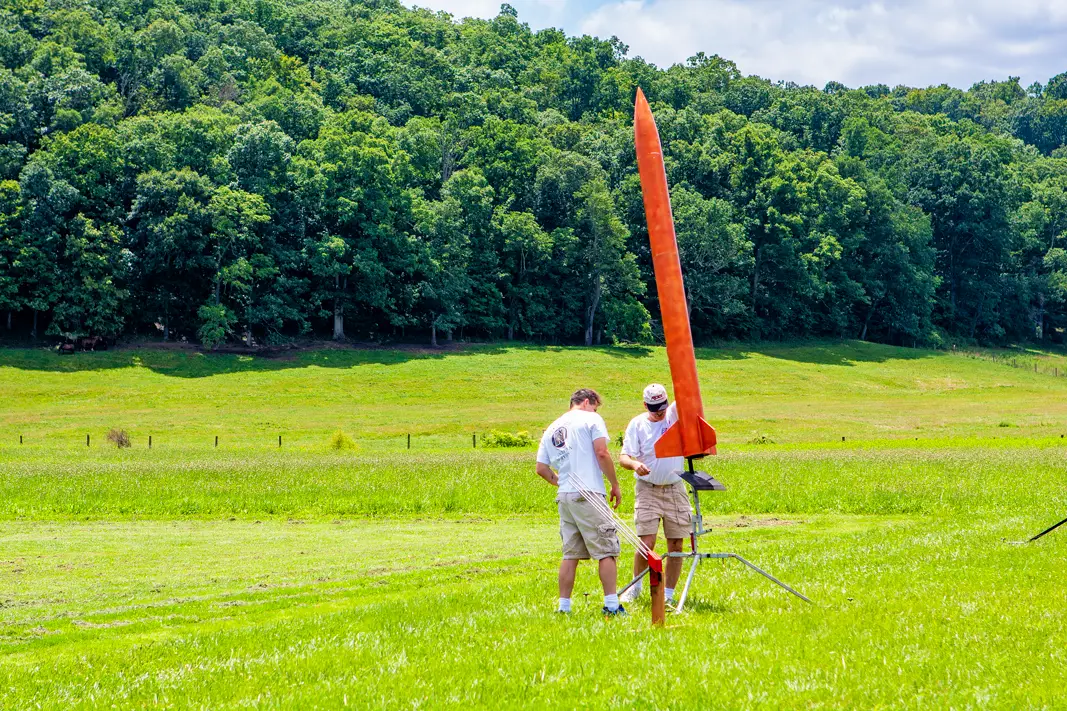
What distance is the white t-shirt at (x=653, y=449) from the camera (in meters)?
13.4

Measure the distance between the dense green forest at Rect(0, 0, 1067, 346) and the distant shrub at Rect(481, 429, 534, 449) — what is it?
140 ft

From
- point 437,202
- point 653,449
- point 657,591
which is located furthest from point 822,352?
point 657,591

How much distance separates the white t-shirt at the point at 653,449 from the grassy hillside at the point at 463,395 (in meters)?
41.3

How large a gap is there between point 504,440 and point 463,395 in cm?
2817

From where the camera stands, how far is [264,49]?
513 feet

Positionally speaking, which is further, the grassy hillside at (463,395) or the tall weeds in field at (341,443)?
the grassy hillside at (463,395)

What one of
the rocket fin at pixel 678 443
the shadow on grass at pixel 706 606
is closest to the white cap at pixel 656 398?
the rocket fin at pixel 678 443

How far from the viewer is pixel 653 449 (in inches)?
527

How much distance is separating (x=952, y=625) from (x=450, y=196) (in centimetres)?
9674

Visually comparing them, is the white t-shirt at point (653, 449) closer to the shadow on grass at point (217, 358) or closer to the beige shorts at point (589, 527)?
the beige shorts at point (589, 527)

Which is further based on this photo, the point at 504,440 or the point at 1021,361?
the point at 1021,361

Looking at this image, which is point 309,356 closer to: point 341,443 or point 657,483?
point 341,443

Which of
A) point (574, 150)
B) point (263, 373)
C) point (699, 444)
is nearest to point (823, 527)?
point (699, 444)

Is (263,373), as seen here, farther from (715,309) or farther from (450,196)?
(715,309)
